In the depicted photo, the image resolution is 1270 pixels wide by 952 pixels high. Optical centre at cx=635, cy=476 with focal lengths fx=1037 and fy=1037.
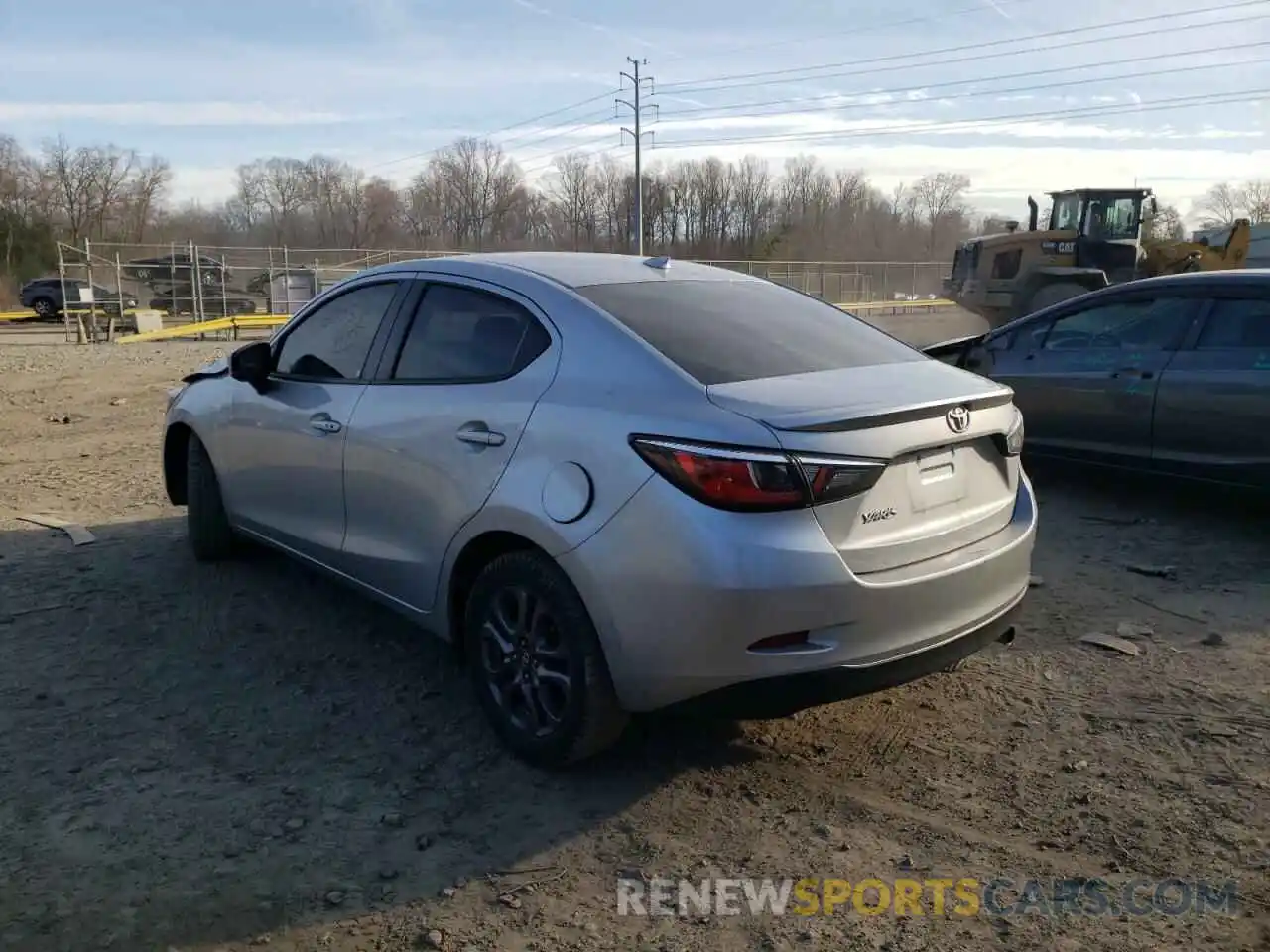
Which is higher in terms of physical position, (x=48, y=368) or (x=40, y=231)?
(x=40, y=231)

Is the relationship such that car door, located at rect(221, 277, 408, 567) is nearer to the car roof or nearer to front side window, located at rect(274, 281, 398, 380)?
front side window, located at rect(274, 281, 398, 380)

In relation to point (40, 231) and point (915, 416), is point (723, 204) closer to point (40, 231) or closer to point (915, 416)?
point (40, 231)

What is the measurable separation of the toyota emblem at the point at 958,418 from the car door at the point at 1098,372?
3.91 metres

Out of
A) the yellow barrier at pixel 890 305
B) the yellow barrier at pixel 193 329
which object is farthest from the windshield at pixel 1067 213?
the yellow barrier at pixel 193 329

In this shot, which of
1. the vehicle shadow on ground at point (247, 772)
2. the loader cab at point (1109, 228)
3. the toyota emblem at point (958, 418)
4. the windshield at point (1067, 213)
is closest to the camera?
the vehicle shadow on ground at point (247, 772)

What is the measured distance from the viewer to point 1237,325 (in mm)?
6332

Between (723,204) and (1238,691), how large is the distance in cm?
7888

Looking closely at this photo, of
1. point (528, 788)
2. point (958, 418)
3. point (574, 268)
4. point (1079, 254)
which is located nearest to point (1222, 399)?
point (958, 418)

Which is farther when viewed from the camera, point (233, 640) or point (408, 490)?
point (233, 640)

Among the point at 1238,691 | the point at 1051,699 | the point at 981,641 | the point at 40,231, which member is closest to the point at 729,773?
the point at 981,641

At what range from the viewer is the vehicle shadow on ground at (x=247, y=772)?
9.23ft

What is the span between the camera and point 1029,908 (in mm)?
2748

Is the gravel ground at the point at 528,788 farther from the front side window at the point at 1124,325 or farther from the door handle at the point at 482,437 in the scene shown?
the front side window at the point at 1124,325

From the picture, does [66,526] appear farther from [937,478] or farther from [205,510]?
[937,478]
